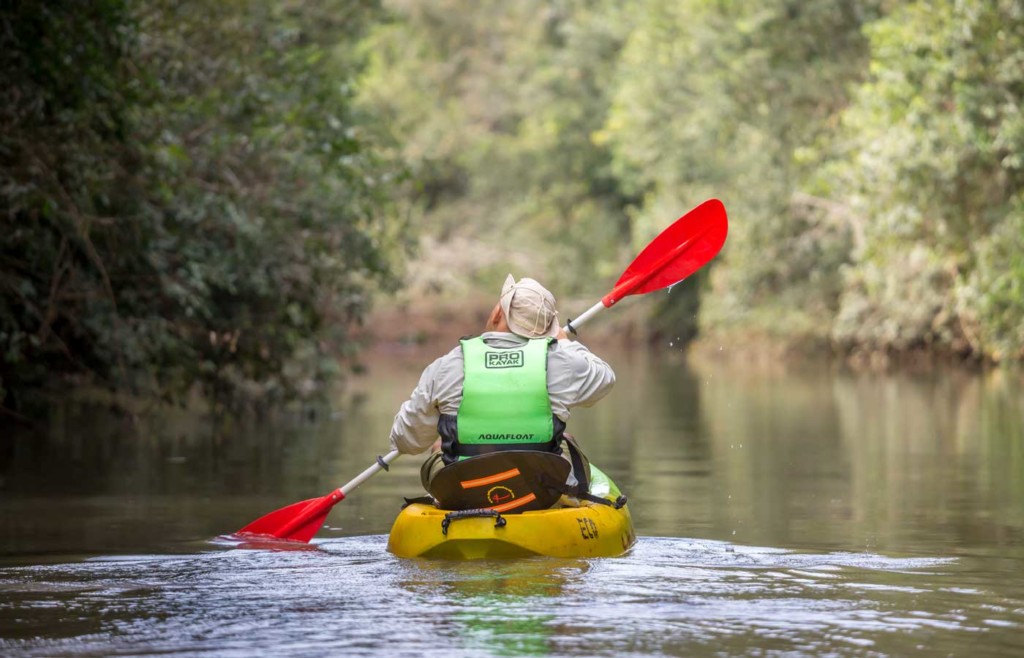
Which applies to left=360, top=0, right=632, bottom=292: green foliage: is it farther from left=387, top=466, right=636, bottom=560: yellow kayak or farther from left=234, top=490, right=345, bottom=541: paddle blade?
left=387, top=466, right=636, bottom=560: yellow kayak

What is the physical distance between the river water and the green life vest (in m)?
0.54

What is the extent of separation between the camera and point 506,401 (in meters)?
7.40

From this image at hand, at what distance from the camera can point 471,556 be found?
7301 millimetres

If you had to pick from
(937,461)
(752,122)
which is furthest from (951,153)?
(752,122)

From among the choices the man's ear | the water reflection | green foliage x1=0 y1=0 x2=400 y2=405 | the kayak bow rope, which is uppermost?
green foliage x1=0 y1=0 x2=400 y2=405

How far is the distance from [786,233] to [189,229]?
20.5m

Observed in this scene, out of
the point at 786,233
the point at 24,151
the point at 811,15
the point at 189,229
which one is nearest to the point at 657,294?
the point at 786,233

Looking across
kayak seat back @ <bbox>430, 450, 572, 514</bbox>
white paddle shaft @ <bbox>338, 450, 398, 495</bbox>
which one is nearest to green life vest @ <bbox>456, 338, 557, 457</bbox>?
kayak seat back @ <bbox>430, 450, 572, 514</bbox>

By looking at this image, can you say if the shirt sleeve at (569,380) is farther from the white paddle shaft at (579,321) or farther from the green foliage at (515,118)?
the green foliage at (515,118)

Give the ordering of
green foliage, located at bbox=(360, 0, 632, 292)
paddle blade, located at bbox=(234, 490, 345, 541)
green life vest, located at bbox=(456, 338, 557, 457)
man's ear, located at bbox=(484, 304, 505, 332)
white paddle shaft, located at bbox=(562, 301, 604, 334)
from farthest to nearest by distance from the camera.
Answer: green foliage, located at bbox=(360, 0, 632, 292)
paddle blade, located at bbox=(234, 490, 345, 541)
white paddle shaft, located at bbox=(562, 301, 604, 334)
man's ear, located at bbox=(484, 304, 505, 332)
green life vest, located at bbox=(456, 338, 557, 457)

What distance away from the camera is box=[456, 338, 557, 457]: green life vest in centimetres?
741

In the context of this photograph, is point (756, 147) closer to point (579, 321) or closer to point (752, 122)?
point (752, 122)

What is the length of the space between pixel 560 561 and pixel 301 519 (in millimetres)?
1922

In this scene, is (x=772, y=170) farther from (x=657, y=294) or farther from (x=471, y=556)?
(x=471, y=556)
